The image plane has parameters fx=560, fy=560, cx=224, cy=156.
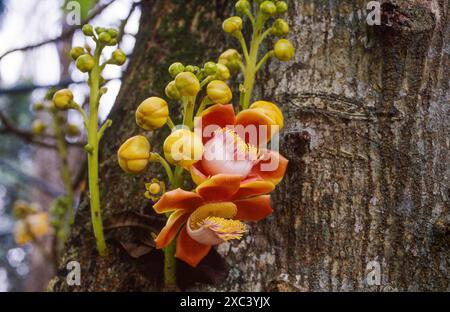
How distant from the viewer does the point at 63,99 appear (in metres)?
1.07

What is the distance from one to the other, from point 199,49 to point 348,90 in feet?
1.56

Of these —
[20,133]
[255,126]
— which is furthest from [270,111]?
→ [20,133]

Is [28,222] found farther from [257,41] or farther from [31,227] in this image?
[257,41]

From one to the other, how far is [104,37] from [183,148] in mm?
337

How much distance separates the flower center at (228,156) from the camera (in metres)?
0.93

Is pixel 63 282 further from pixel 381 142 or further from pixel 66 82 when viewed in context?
pixel 66 82

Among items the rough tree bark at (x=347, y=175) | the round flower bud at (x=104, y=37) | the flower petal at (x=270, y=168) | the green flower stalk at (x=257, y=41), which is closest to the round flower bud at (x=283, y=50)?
the green flower stalk at (x=257, y=41)

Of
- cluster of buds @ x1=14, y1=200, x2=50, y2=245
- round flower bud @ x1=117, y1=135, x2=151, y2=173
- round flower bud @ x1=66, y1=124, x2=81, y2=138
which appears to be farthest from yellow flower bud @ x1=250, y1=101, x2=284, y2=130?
cluster of buds @ x1=14, y1=200, x2=50, y2=245

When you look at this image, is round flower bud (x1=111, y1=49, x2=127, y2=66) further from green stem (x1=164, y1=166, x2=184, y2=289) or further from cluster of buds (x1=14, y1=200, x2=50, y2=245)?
cluster of buds (x1=14, y1=200, x2=50, y2=245)

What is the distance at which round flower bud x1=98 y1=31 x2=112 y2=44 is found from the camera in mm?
1073

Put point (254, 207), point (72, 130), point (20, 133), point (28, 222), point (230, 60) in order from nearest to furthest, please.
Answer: point (254, 207), point (230, 60), point (72, 130), point (20, 133), point (28, 222)

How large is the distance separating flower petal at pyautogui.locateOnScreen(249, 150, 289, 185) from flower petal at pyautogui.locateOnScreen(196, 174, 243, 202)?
0.06 m

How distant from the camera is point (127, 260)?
3.85ft
